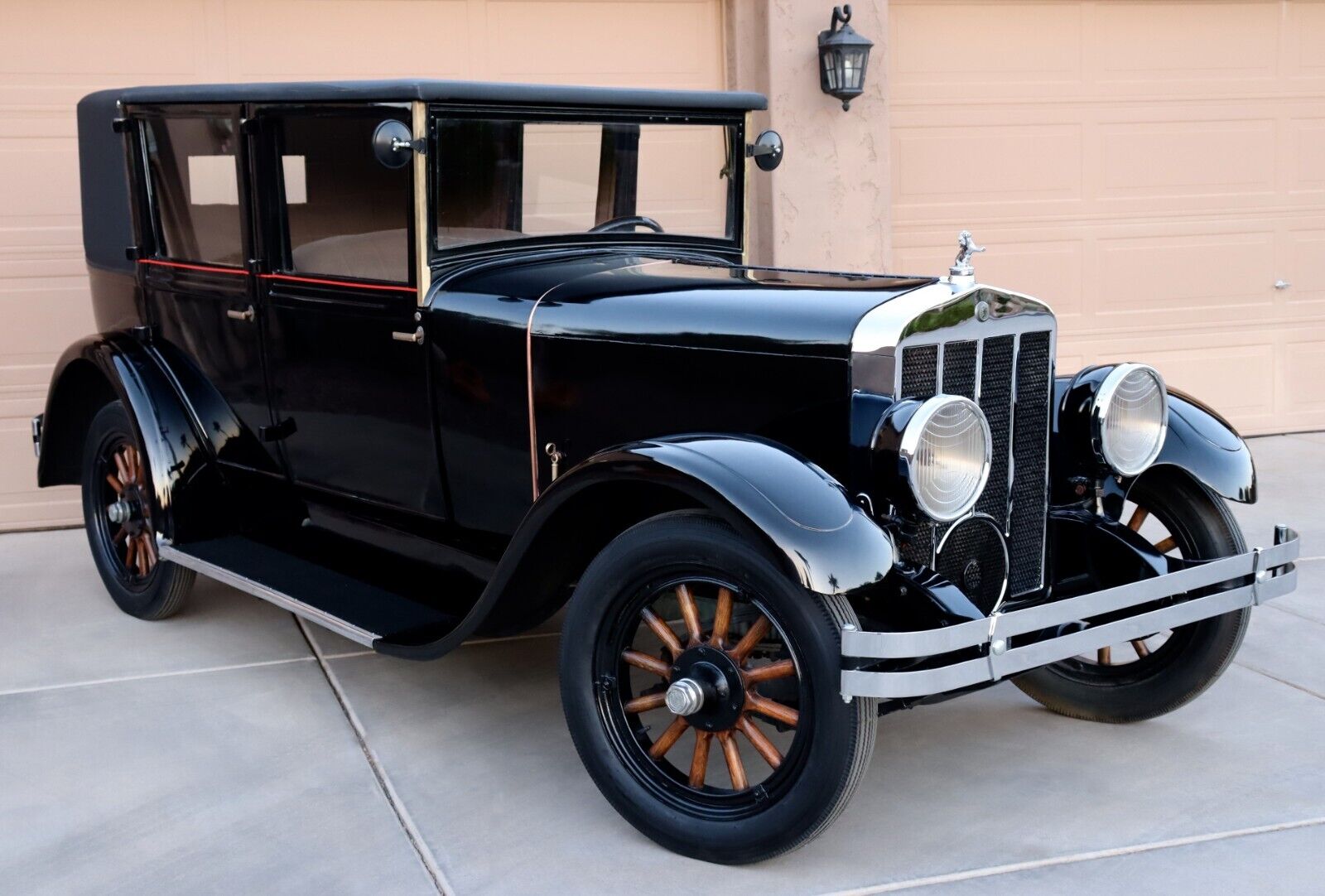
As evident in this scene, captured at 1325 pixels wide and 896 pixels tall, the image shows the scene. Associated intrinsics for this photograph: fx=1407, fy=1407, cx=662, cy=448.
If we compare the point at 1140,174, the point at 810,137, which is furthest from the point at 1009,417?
the point at 1140,174

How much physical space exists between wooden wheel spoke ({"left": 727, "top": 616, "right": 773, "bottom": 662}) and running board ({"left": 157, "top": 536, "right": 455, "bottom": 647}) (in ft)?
3.03

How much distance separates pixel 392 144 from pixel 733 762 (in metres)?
1.65

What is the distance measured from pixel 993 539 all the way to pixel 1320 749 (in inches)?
40.2

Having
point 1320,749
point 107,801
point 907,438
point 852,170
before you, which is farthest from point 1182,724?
A: point 852,170

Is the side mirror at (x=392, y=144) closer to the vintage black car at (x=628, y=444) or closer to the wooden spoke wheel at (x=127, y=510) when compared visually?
the vintage black car at (x=628, y=444)

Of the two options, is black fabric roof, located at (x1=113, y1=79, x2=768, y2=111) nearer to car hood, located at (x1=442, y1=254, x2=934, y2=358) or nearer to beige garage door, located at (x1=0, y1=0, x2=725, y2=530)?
car hood, located at (x1=442, y1=254, x2=934, y2=358)

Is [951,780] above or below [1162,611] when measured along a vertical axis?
below

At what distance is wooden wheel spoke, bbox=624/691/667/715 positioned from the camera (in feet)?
9.66

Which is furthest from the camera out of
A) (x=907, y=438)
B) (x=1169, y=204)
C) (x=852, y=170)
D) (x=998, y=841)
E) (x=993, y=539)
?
(x=1169, y=204)

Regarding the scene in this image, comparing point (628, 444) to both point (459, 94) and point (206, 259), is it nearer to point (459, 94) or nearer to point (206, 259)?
point (459, 94)

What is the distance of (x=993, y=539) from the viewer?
10.4 ft

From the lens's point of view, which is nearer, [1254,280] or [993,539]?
[993,539]

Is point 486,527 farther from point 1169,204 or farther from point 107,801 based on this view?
point 1169,204

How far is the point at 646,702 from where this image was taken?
2965 millimetres
